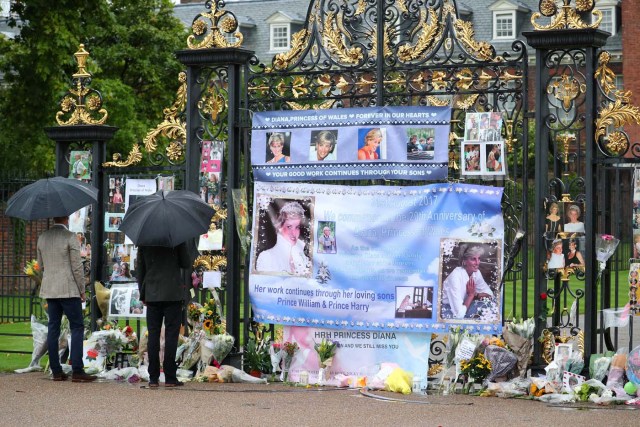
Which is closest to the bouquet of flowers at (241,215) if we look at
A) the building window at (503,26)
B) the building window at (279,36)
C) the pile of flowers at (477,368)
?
the pile of flowers at (477,368)

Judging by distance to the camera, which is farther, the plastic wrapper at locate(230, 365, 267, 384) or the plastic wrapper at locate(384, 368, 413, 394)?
the plastic wrapper at locate(230, 365, 267, 384)

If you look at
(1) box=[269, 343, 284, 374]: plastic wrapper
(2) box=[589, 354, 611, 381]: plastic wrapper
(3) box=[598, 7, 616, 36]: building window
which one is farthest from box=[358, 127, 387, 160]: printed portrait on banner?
(3) box=[598, 7, 616, 36]: building window

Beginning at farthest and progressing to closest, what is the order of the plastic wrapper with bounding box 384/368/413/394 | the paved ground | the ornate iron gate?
the ornate iron gate < the plastic wrapper with bounding box 384/368/413/394 < the paved ground

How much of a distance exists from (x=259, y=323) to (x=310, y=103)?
7.45ft

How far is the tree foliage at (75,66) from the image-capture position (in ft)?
76.1

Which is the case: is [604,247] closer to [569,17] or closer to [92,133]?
[569,17]

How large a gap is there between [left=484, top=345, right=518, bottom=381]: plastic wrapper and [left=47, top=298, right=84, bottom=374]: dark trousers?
3934mm

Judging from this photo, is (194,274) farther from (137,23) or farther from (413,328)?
(137,23)

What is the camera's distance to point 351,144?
37.4ft

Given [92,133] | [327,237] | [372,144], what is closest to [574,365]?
[327,237]

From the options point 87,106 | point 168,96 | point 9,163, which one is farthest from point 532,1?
point 87,106

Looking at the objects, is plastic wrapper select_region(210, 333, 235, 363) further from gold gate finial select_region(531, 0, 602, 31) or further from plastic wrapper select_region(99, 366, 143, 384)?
gold gate finial select_region(531, 0, 602, 31)

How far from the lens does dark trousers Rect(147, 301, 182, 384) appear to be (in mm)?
11039

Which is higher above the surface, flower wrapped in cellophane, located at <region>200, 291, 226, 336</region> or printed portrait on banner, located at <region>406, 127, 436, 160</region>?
printed portrait on banner, located at <region>406, 127, 436, 160</region>
